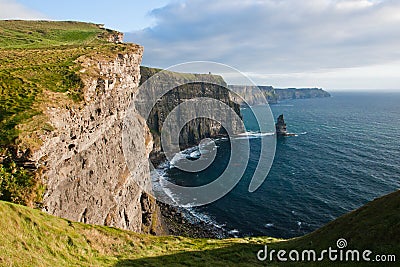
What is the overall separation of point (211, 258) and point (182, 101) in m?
136

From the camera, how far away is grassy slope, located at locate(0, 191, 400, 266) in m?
15.6

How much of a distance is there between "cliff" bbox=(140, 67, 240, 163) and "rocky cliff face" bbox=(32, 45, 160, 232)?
76.1m

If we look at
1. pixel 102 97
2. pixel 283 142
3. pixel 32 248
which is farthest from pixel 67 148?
pixel 283 142

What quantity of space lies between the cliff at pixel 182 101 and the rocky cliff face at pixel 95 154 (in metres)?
76.1

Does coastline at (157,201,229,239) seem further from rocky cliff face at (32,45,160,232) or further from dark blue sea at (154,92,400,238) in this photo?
rocky cliff face at (32,45,160,232)

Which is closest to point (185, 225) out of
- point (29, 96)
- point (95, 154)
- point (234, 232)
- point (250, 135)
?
point (234, 232)

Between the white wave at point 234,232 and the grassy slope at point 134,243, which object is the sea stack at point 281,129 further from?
the grassy slope at point 134,243

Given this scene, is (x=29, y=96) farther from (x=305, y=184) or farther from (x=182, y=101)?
(x=182, y=101)

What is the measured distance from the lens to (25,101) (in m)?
25.9

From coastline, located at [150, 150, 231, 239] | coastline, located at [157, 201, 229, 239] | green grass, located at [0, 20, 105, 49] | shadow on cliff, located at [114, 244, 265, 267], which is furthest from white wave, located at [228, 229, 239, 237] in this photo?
green grass, located at [0, 20, 105, 49]

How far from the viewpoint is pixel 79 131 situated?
96.2 feet

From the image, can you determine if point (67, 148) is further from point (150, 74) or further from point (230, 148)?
point (150, 74)

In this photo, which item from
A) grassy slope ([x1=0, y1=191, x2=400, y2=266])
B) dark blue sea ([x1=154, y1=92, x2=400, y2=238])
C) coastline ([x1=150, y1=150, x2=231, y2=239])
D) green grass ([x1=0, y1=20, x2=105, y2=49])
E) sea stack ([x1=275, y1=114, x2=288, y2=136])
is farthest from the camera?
sea stack ([x1=275, y1=114, x2=288, y2=136])

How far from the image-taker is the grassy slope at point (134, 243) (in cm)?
1561
